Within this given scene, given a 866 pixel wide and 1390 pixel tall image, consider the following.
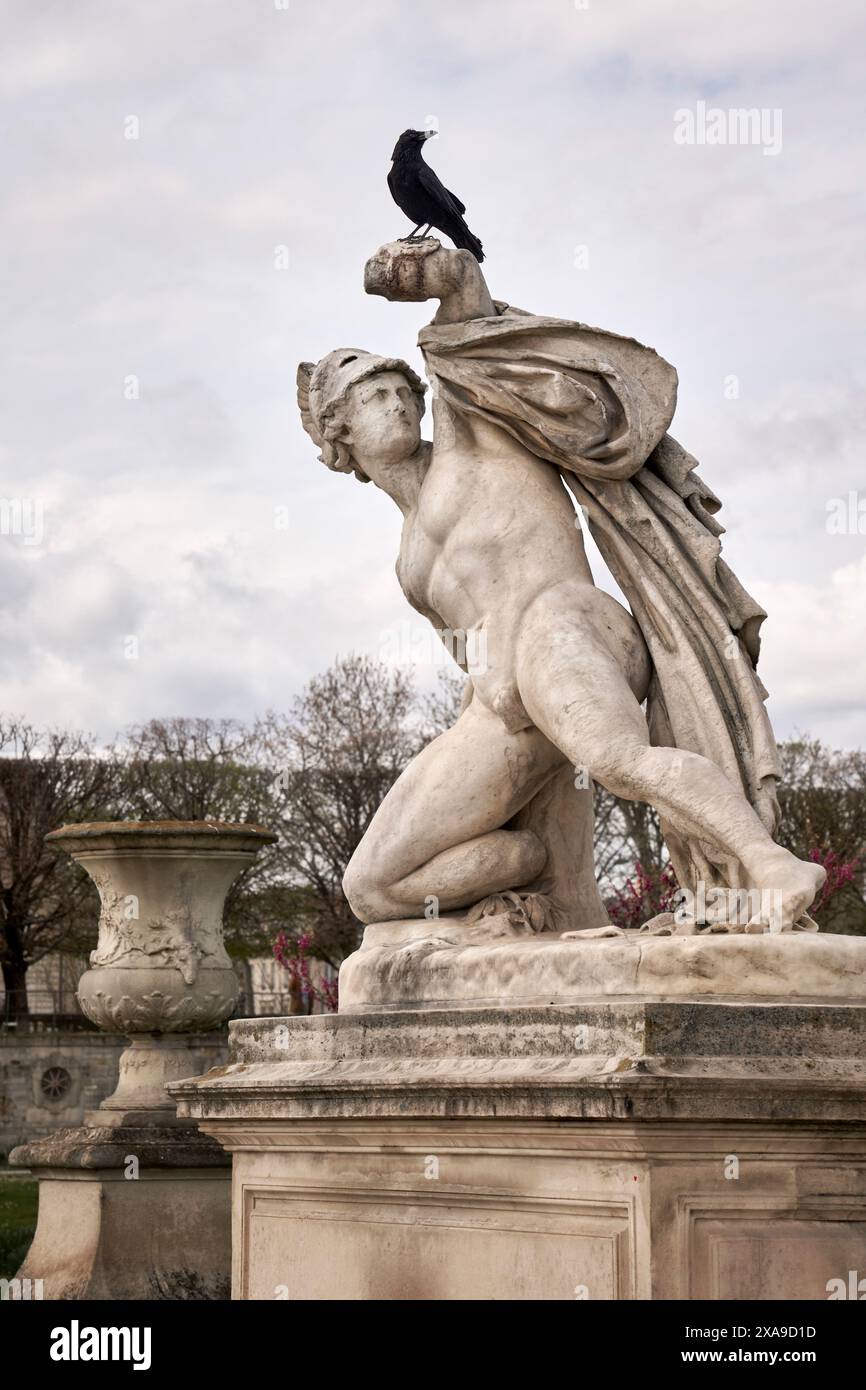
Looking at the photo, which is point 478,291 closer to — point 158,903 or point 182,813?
point 158,903

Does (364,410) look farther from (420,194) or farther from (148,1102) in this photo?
(148,1102)

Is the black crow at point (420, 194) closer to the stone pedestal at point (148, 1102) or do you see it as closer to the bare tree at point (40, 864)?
the stone pedestal at point (148, 1102)

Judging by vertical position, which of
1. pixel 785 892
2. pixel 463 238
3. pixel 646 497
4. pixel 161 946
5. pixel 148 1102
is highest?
pixel 463 238

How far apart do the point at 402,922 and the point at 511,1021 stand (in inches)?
35.5

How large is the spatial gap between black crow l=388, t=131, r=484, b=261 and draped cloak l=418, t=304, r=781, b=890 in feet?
1.02

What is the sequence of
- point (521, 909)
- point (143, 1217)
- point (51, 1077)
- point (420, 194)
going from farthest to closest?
1. point (51, 1077)
2. point (143, 1217)
3. point (420, 194)
4. point (521, 909)

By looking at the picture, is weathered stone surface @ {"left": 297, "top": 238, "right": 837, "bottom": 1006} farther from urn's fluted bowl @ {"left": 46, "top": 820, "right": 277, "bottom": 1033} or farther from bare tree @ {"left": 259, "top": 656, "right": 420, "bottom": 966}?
bare tree @ {"left": 259, "top": 656, "right": 420, "bottom": 966}

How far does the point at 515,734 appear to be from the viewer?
530 cm

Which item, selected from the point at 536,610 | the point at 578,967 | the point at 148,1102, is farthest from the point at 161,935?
the point at 578,967

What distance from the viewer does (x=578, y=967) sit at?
4.64 metres

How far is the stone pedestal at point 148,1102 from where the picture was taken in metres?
9.23

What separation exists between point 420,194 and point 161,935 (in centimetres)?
547

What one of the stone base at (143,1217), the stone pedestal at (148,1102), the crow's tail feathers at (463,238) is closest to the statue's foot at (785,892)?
the crow's tail feathers at (463,238)

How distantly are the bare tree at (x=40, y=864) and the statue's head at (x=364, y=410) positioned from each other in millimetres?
34229
